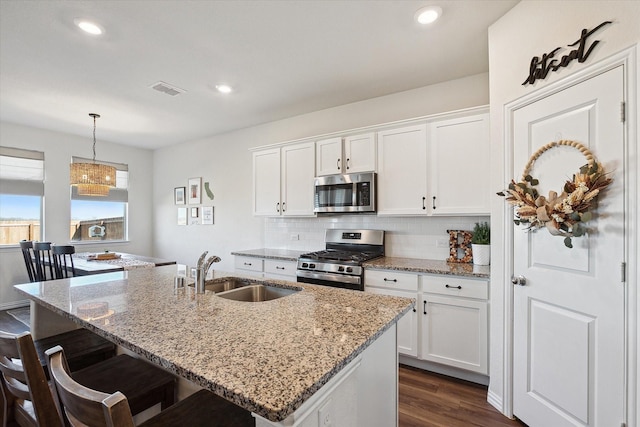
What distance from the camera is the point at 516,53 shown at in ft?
6.70

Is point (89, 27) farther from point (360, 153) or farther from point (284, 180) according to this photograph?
point (360, 153)

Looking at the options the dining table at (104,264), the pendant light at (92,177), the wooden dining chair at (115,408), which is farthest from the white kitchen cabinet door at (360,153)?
the pendant light at (92,177)

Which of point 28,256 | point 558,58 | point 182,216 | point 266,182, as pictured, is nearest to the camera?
point 558,58

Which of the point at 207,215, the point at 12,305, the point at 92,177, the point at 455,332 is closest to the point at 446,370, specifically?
the point at 455,332

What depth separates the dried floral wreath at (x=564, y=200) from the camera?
4.96 ft

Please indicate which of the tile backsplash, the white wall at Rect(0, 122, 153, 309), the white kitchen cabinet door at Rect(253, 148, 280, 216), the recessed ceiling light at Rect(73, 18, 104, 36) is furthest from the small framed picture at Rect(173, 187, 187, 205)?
the recessed ceiling light at Rect(73, 18, 104, 36)

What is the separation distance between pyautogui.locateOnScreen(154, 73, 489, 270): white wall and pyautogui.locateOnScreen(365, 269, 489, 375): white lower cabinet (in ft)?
1.96

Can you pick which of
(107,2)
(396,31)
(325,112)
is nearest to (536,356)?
(396,31)

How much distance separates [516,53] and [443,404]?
248cm

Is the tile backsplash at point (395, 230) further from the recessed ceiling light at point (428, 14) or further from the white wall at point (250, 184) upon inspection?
the recessed ceiling light at point (428, 14)

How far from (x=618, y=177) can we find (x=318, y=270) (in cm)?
230

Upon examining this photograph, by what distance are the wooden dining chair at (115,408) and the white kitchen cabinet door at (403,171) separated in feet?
7.57

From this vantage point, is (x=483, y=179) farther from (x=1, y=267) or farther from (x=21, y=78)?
(x=1, y=267)

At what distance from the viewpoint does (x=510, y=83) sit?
6.86 ft
